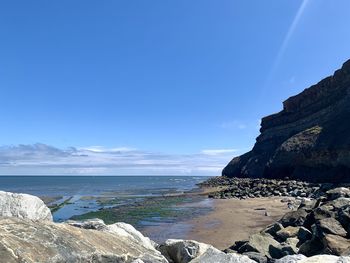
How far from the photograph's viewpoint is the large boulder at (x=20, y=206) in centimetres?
981

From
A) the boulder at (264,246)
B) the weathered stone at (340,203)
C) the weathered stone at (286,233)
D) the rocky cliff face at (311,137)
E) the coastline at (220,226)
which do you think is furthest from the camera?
the rocky cliff face at (311,137)

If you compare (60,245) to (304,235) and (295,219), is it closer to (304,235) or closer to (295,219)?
(304,235)

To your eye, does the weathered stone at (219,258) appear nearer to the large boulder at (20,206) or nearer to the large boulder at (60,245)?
the large boulder at (60,245)

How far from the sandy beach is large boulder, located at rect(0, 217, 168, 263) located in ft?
41.3

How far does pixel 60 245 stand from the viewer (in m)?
7.69

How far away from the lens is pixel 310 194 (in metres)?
41.2

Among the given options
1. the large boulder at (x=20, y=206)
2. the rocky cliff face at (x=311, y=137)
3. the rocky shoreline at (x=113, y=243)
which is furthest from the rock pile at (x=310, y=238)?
the rocky cliff face at (x=311, y=137)

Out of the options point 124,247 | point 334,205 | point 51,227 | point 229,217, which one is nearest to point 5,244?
point 51,227

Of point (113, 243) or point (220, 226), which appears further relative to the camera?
point (220, 226)

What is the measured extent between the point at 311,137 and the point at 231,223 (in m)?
48.0

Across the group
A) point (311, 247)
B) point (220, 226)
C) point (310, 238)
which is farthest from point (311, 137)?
point (311, 247)

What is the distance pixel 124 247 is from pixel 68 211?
37.4m

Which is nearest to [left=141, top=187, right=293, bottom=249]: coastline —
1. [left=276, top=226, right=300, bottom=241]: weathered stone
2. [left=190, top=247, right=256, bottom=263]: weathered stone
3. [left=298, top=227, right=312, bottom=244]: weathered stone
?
[left=276, top=226, right=300, bottom=241]: weathered stone

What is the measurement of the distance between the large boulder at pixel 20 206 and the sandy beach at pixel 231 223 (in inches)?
487
